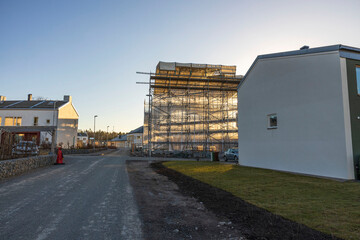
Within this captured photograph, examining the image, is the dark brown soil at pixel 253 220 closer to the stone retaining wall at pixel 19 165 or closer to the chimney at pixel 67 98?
the stone retaining wall at pixel 19 165

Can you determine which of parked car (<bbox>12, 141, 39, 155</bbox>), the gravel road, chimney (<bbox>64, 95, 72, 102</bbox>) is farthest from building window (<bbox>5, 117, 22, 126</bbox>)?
the gravel road

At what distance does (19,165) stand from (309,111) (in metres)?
16.1

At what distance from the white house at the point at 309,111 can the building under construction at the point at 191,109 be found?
16.0 meters

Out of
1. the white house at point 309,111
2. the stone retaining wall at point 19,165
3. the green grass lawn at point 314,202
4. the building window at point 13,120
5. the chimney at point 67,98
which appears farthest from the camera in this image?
the chimney at point 67,98

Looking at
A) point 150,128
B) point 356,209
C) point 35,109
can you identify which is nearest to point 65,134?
point 35,109

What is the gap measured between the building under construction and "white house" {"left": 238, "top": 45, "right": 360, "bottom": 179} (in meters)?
16.0

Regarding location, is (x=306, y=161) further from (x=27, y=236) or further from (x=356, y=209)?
(x=27, y=236)

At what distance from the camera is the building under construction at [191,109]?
3225 centimetres

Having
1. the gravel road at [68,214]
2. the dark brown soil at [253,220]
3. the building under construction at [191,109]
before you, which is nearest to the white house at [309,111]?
the dark brown soil at [253,220]

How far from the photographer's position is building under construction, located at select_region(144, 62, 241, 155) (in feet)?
106

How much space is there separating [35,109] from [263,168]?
136ft

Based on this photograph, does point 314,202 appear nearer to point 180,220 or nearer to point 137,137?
point 180,220

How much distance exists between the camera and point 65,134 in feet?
148

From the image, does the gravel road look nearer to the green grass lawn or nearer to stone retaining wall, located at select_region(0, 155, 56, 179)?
the green grass lawn
